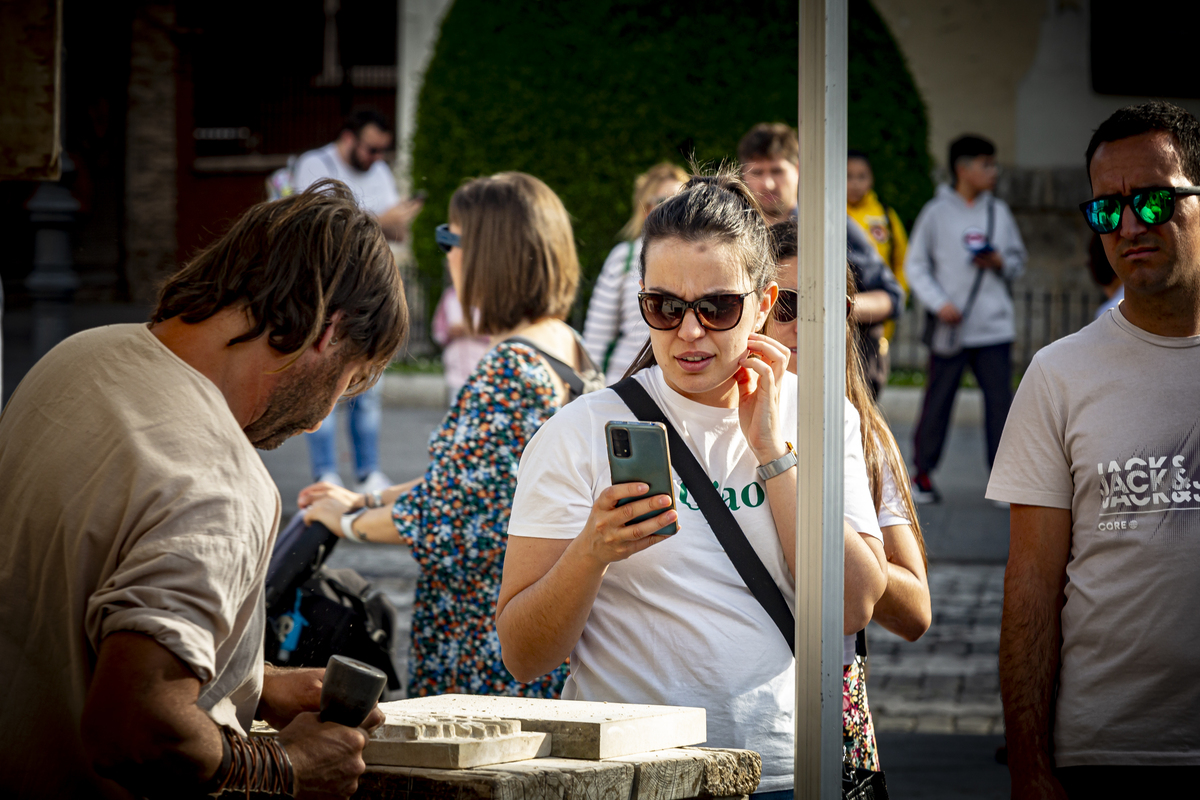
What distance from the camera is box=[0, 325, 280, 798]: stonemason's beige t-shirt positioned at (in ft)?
5.56

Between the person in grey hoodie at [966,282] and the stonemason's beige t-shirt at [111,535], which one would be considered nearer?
the stonemason's beige t-shirt at [111,535]

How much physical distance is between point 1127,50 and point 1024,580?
14265mm

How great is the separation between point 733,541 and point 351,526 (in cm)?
145

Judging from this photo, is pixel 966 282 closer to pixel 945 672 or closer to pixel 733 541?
pixel 945 672

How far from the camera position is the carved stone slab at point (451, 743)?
1907mm

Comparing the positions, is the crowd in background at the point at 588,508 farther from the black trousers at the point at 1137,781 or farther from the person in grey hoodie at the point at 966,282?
the person in grey hoodie at the point at 966,282

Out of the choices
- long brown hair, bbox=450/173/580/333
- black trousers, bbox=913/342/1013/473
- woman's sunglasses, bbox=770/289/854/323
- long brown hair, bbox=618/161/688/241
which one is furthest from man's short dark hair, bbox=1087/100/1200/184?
black trousers, bbox=913/342/1013/473

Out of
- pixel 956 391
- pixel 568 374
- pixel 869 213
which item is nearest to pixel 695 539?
pixel 568 374

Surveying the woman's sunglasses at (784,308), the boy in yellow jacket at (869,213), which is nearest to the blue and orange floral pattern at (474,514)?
the woman's sunglasses at (784,308)

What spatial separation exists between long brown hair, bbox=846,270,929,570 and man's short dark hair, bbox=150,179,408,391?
1.14m

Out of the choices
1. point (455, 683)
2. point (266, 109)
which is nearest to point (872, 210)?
point (455, 683)

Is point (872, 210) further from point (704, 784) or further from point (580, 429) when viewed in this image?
point (704, 784)

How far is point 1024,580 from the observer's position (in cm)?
255

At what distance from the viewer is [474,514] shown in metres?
3.40
